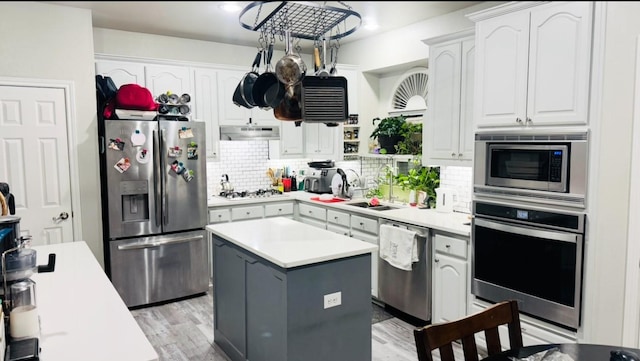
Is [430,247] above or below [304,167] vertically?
below

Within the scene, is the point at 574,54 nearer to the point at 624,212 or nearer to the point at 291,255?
the point at 624,212

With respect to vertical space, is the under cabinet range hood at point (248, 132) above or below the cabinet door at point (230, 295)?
above

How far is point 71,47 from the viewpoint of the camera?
3.65 m

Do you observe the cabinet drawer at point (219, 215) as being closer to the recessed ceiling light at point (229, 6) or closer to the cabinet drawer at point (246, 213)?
the cabinet drawer at point (246, 213)

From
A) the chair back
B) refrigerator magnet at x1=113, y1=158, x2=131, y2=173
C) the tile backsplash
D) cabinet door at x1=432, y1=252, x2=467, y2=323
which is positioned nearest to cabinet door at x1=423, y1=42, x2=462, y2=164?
cabinet door at x1=432, y1=252, x2=467, y2=323

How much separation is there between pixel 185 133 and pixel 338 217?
167 centimetres

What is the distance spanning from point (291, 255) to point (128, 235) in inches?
84.7

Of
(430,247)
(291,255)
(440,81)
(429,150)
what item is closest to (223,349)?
(291,255)

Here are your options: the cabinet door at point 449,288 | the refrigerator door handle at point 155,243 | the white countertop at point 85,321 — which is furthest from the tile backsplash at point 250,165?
the white countertop at point 85,321

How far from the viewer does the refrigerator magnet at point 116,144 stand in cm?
367

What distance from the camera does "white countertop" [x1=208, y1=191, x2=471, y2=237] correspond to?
318 cm

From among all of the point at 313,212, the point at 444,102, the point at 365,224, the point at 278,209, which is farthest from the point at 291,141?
the point at 444,102

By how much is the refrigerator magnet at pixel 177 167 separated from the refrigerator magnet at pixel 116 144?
45 cm

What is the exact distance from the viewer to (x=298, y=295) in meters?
2.33
